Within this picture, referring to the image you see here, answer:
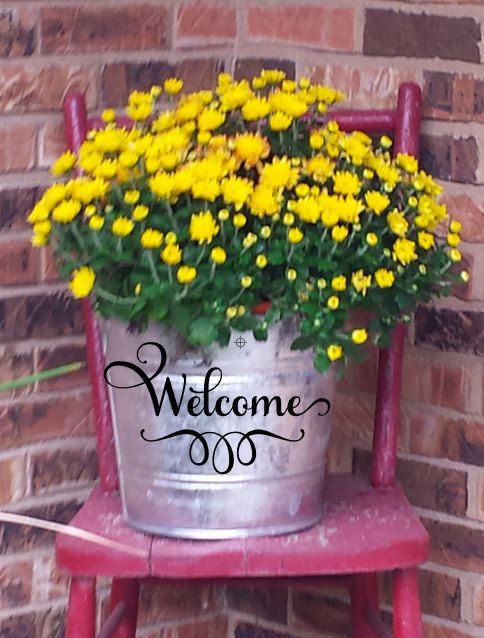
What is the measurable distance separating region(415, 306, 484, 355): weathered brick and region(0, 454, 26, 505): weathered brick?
51cm

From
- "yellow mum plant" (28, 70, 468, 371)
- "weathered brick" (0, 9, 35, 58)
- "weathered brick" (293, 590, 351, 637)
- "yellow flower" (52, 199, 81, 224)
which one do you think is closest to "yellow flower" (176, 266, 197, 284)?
"yellow mum plant" (28, 70, 468, 371)

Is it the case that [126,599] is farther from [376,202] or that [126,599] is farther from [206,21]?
[206,21]

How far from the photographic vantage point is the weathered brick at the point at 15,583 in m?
1.32

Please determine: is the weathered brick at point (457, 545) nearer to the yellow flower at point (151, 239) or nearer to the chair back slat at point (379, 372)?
the chair back slat at point (379, 372)

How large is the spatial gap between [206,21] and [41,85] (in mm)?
239

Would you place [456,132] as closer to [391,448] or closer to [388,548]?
[391,448]

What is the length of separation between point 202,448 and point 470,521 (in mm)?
460

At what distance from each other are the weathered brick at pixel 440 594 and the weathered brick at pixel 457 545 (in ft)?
0.07

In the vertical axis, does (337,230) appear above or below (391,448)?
above

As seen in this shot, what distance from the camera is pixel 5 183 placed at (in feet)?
4.07

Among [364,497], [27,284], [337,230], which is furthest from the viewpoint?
[27,284]

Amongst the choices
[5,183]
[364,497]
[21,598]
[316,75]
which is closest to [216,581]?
[364,497]

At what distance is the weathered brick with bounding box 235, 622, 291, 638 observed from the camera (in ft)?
4.89

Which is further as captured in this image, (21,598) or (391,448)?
(21,598)
